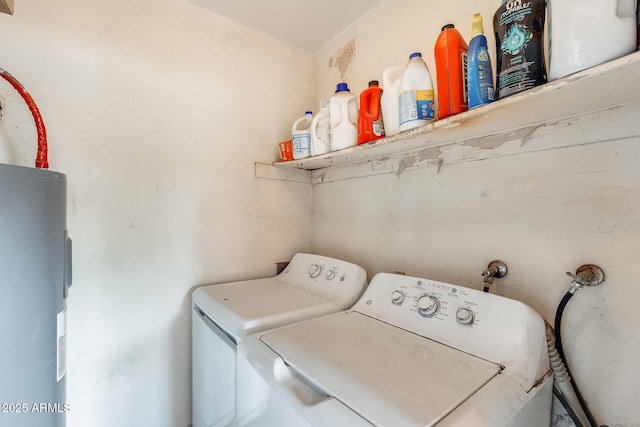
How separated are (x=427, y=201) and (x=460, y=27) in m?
0.72

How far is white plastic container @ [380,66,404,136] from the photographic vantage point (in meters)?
1.07

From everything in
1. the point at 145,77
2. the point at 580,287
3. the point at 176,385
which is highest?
the point at 145,77

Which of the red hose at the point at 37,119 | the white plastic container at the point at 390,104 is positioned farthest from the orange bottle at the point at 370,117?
the red hose at the point at 37,119

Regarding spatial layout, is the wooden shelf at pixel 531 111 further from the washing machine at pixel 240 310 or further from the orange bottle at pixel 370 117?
the washing machine at pixel 240 310

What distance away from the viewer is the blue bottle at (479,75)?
0.79m

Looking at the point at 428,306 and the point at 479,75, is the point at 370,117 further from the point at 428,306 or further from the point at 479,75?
the point at 428,306

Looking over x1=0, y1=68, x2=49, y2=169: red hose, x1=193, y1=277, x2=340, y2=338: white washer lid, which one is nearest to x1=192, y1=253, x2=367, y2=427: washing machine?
x1=193, y1=277, x2=340, y2=338: white washer lid

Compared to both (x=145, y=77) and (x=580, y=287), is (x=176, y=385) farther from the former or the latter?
(x=580, y=287)

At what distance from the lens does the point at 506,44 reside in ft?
2.39

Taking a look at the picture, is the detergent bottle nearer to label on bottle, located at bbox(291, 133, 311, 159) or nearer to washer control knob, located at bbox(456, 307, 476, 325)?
washer control knob, located at bbox(456, 307, 476, 325)

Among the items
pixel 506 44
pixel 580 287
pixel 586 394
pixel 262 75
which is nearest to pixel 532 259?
pixel 580 287

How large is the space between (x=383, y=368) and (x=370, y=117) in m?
0.91

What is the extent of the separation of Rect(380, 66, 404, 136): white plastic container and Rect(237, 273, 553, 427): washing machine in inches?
24.2

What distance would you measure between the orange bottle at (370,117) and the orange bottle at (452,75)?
282 mm
